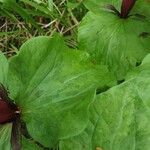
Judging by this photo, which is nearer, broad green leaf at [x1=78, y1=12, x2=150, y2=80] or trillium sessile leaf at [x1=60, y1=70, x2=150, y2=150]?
trillium sessile leaf at [x1=60, y1=70, x2=150, y2=150]

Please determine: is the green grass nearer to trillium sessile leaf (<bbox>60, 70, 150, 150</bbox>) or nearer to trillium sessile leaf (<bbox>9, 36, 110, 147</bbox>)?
trillium sessile leaf (<bbox>9, 36, 110, 147</bbox>)

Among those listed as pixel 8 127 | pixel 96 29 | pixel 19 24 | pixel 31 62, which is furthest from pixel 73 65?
pixel 19 24

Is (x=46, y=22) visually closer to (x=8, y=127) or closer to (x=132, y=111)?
(x=8, y=127)

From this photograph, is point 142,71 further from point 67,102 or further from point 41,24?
point 41,24

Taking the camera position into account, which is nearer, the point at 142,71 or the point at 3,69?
the point at 142,71

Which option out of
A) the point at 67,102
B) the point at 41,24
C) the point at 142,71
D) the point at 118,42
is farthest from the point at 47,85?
the point at 41,24

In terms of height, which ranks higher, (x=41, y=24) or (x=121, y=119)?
(x=121, y=119)

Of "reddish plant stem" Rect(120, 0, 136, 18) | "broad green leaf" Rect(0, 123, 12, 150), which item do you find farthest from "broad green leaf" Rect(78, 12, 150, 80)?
"broad green leaf" Rect(0, 123, 12, 150)

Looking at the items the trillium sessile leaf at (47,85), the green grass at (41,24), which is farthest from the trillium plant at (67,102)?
the green grass at (41,24)
